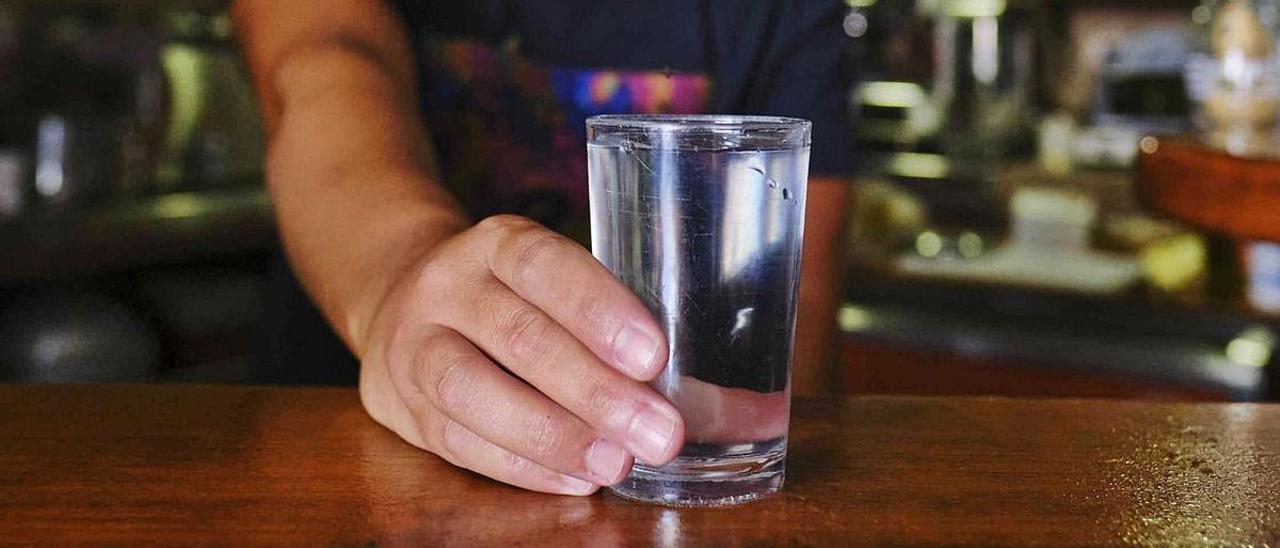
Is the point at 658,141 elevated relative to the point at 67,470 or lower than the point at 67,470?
elevated

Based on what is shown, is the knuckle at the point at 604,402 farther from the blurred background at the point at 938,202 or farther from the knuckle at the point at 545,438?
the blurred background at the point at 938,202

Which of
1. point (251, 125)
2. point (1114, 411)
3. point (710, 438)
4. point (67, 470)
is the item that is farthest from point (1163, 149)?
point (251, 125)

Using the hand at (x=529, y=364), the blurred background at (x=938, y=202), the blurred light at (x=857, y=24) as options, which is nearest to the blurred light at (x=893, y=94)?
the blurred background at (x=938, y=202)

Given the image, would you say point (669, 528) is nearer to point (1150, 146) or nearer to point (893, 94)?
point (1150, 146)

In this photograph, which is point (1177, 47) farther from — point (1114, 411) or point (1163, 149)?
point (1114, 411)

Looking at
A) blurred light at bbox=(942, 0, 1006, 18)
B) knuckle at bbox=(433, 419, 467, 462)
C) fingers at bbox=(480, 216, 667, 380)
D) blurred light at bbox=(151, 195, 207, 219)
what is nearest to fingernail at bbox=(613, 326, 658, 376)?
fingers at bbox=(480, 216, 667, 380)

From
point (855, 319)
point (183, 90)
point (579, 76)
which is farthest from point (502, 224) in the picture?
point (183, 90)

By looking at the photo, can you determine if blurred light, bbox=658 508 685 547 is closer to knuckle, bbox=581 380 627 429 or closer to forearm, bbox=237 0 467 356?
knuckle, bbox=581 380 627 429
